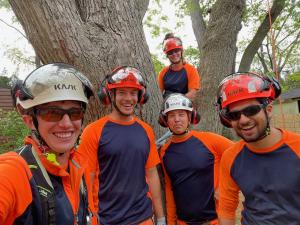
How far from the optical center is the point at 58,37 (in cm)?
379

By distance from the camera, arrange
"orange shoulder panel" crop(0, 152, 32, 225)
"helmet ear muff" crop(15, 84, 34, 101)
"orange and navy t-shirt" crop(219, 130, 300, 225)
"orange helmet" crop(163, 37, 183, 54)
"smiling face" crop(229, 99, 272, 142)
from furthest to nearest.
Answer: "orange helmet" crop(163, 37, 183, 54)
"smiling face" crop(229, 99, 272, 142)
"orange and navy t-shirt" crop(219, 130, 300, 225)
"helmet ear muff" crop(15, 84, 34, 101)
"orange shoulder panel" crop(0, 152, 32, 225)

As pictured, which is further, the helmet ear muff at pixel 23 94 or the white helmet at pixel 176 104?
the white helmet at pixel 176 104

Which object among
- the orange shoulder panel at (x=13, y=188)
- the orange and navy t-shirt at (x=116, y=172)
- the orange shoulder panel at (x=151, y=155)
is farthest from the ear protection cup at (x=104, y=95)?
the orange shoulder panel at (x=13, y=188)

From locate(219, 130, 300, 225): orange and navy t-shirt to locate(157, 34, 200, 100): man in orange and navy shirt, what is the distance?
7.43 ft

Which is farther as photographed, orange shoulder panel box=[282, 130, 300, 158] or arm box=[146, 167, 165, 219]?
arm box=[146, 167, 165, 219]

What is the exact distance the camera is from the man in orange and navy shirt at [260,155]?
8.34 ft

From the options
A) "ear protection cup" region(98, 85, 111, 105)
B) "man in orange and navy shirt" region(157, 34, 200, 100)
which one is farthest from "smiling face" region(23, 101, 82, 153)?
"man in orange and navy shirt" region(157, 34, 200, 100)

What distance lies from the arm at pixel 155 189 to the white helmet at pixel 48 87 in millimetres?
1807

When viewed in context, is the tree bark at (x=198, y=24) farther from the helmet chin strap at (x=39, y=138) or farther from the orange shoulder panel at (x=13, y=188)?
the orange shoulder panel at (x=13, y=188)

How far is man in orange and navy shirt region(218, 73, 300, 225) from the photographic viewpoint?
2.54m

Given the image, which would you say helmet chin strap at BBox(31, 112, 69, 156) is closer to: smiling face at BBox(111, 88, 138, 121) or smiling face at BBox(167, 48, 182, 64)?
smiling face at BBox(111, 88, 138, 121)

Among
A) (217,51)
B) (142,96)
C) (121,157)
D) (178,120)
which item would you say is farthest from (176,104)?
(217,51)

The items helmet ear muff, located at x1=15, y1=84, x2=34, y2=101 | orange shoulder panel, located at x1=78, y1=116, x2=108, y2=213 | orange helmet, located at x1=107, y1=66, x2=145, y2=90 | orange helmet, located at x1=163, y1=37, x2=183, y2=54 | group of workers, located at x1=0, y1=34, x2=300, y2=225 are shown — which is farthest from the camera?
orange helmet, located at x1=163, y1=37, x2=183, y2=54

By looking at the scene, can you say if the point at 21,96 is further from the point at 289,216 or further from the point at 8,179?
the point at 289,216
